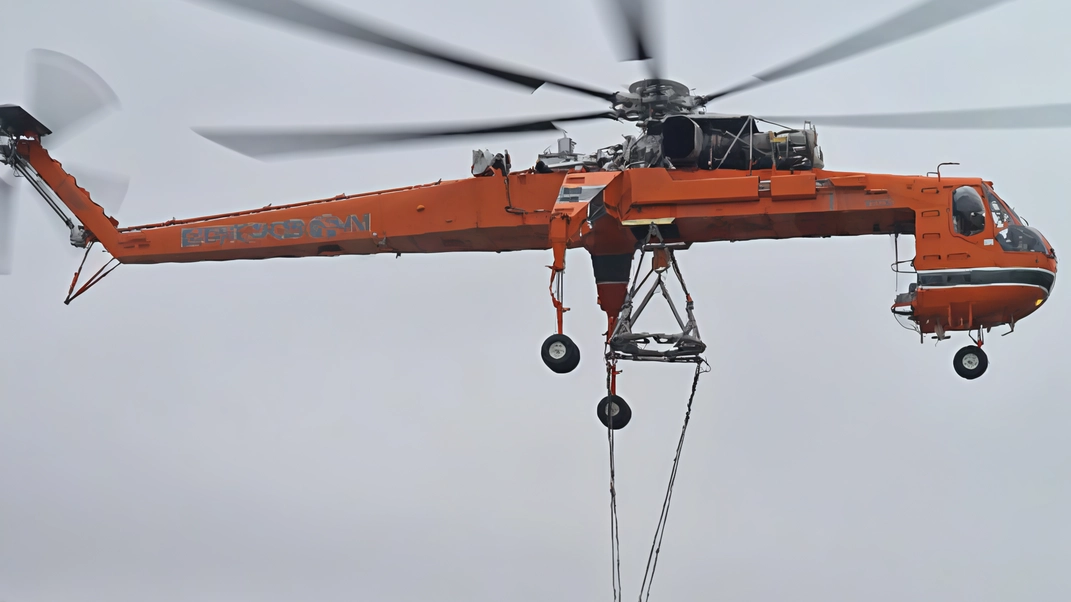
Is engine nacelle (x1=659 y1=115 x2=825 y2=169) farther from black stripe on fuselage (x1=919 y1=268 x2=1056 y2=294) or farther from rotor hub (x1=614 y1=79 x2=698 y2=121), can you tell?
black stripe on fuselage (x1=919 y1=268 x2=1056 y2=294)

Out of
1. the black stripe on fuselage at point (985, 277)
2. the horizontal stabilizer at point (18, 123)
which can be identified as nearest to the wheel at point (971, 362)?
the black stripe on fuselage at point (985, 277)

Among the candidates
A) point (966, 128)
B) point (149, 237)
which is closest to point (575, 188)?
point (966, 128)

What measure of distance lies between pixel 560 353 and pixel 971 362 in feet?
19.4

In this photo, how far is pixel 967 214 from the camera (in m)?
19.1

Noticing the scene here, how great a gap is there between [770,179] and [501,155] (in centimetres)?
428

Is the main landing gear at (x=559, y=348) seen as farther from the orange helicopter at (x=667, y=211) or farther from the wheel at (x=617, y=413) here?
the wheel at (x=617, y=413)

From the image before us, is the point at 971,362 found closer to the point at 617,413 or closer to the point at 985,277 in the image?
the point at 985,277

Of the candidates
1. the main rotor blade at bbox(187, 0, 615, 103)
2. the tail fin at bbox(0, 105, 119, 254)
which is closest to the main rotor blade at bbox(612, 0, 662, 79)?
the main rotor blade at bbox(187, 0, 615, 103)

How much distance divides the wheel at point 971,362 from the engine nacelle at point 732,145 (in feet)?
11.5

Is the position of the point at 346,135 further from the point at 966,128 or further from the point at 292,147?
the point at 966,128

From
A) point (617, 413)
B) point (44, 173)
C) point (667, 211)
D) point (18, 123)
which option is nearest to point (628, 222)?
point (667, 211)

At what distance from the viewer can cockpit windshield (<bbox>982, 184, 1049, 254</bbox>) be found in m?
19.0

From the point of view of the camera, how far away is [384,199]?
22.2 meters

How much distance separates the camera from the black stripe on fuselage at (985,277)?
1881 cm
